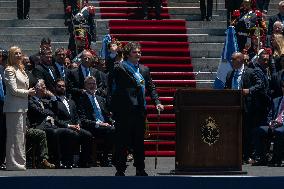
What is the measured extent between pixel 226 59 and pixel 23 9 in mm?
6397

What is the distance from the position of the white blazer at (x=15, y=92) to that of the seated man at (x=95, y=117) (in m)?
1.54

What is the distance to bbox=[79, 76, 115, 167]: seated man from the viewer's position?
71.1ft

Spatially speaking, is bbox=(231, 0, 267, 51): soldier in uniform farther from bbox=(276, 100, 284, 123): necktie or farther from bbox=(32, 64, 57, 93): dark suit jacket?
bbox=(32, 64, 57, 93): dark suit jacket

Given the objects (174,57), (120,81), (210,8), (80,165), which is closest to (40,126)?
(80,165)

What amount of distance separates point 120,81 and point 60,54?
389 cm

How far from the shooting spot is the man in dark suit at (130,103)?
18797 mm

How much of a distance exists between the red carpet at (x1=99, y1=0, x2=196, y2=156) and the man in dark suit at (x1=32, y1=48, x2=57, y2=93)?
103 inches

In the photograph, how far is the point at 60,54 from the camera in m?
22.6

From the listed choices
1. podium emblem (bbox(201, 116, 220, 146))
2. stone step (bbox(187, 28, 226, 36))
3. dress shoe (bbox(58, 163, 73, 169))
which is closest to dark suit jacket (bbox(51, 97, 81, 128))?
dress shoe (bbox(58, 163, 73, 169))

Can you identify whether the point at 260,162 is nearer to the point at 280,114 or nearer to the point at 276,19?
the point at 280,114

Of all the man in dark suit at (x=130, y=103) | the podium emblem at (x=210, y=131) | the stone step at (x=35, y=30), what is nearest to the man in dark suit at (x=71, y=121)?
the man in dark suit at (x=130, y=103)

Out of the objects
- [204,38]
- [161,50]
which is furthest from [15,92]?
[204,38]

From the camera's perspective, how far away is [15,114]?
20359 mm

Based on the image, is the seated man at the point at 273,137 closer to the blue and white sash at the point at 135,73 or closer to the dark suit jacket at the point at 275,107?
the dark suit jacket at the point at 275,107
